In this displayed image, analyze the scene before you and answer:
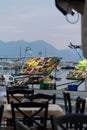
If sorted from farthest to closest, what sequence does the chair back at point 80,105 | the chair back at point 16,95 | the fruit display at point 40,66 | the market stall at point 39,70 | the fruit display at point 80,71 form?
the fruit display at point 80,71
the fruit display at point 40,66
the market stall at point 39,70
the chair back at point 16,95
the chair back at point 80,105

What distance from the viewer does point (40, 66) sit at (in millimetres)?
18688

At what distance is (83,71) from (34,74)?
1.92 m

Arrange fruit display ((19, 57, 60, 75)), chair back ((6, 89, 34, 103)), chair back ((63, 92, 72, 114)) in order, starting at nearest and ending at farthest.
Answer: chair back ((63, 92, 72, 114)) → chair back ((6, 89, 34, 103)) → fruit display ((19, 57, 60, 75))

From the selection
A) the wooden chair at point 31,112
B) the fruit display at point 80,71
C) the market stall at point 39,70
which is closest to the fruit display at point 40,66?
the market stall at point 39,70

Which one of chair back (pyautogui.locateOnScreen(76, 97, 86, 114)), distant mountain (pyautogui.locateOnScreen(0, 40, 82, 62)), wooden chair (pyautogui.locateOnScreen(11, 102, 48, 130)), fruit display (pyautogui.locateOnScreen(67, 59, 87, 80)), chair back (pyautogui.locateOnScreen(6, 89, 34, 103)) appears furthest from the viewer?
distant mountain (pyautogui.locateOnScreen(0, 40, 82, 62))

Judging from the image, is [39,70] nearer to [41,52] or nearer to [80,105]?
[80,105]

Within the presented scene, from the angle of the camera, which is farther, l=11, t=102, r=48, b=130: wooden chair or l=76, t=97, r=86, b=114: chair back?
l=76, t=97, r=86, b=114: chair back

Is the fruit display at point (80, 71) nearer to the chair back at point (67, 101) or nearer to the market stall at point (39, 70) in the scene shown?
the market stall at point (39, 70)

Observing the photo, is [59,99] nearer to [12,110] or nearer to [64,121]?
[12,110]

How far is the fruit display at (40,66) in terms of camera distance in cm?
1719

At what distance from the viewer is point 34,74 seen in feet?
58.9

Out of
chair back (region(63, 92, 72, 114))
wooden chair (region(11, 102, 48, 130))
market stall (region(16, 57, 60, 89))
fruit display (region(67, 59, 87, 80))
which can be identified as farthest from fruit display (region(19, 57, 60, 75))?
wooden chair (region(11, 102, 48, 130))

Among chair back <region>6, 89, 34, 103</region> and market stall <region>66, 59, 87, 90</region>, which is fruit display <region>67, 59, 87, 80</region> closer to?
market stall <region>66, 59, 87, 90</region>

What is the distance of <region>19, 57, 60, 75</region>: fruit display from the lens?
56.4ft
